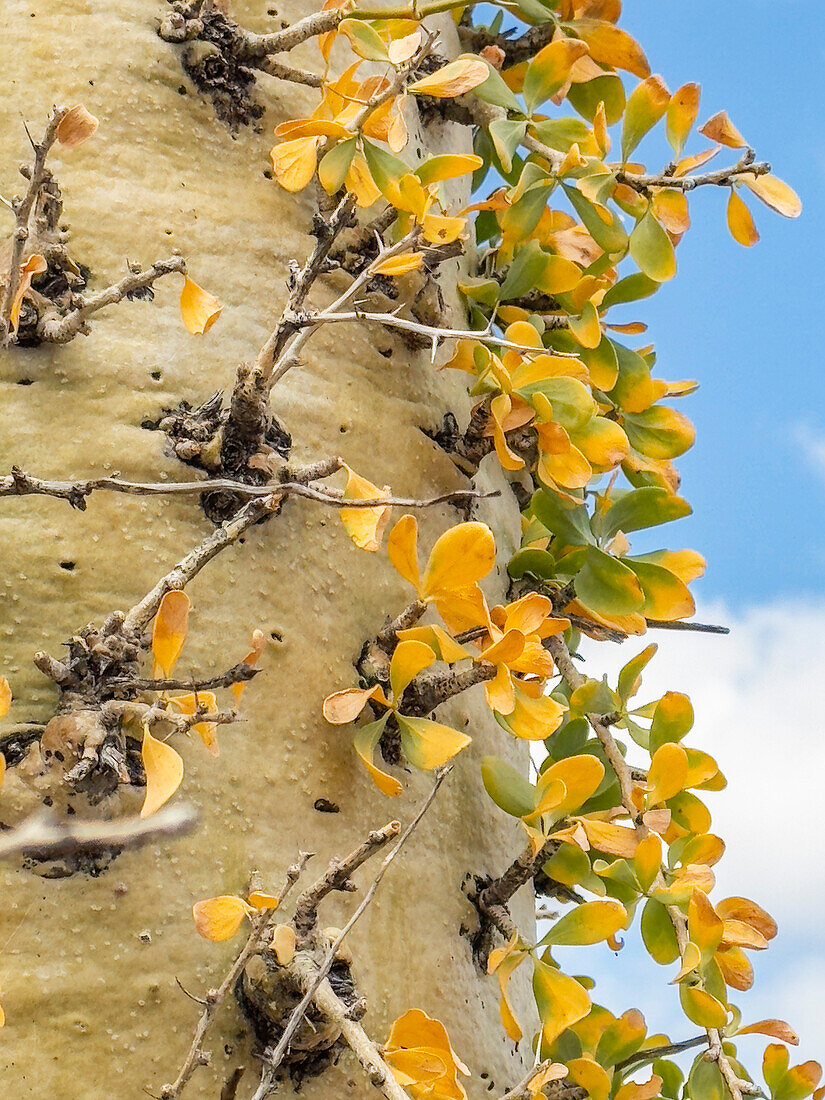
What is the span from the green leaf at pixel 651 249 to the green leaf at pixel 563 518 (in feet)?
0.59

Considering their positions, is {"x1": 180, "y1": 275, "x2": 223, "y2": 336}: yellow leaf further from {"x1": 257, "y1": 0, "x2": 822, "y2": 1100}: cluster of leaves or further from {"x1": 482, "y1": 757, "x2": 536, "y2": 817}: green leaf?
{"x1": 482, "y1": 757, "x2": 536, "y2": 817}: green leaf

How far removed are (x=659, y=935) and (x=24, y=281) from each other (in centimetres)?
56

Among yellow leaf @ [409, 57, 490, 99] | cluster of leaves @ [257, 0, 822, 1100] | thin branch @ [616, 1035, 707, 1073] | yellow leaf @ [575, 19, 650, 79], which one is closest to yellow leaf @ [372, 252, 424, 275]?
cluster of leaves @ [257, 0, 822, 1100]

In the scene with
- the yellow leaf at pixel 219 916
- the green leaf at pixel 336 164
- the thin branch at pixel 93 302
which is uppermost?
the green leaf at pixel 336 164

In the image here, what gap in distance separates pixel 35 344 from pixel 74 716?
24 centimetres

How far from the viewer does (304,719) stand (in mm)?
688

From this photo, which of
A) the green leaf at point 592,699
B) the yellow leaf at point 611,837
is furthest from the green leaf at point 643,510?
the yellow leaf at point 611,837

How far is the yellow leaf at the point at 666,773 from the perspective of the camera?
772mm

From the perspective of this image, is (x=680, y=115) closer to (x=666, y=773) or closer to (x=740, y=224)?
(x=740, y=224)

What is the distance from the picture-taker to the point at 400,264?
71 centimetres

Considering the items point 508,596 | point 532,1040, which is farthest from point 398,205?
point 532,1040

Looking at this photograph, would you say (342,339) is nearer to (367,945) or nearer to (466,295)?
(466,295)

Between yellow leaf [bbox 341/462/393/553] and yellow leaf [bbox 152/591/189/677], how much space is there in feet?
0.35

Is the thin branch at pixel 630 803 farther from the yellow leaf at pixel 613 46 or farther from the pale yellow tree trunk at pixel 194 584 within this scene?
the yellow leaf at pixel 613 46
